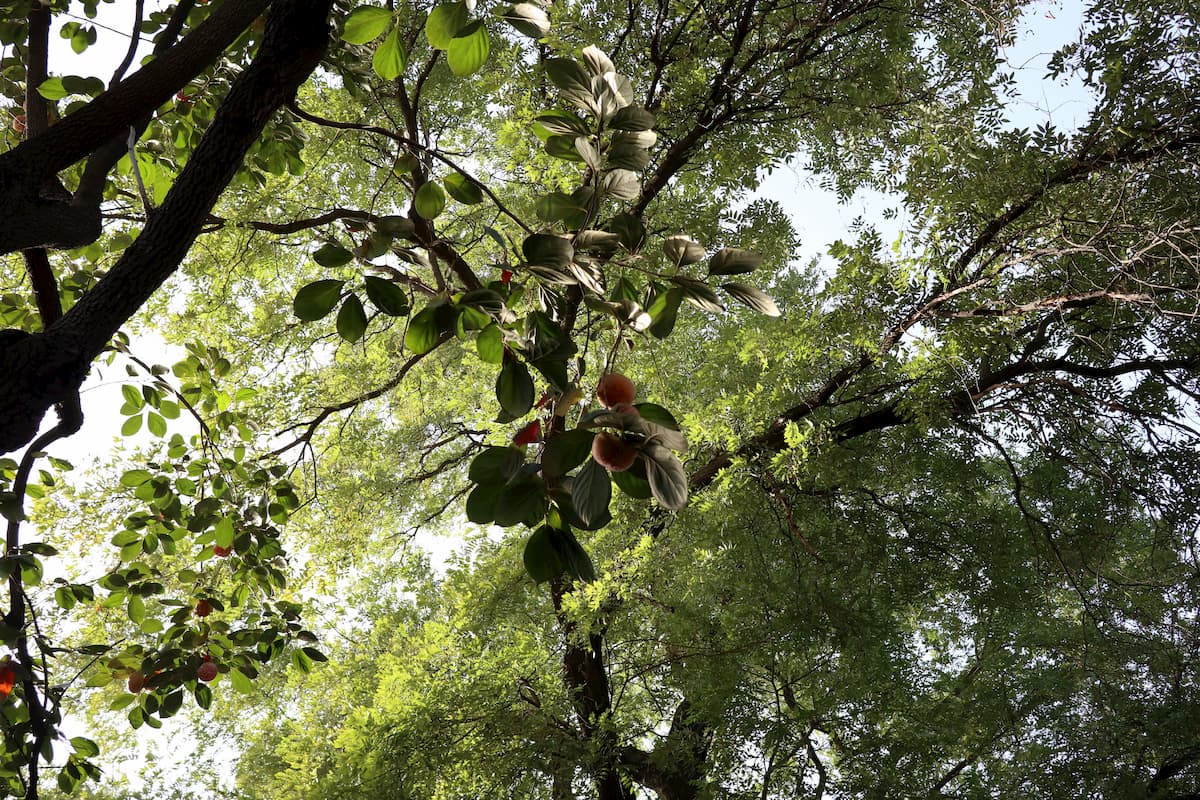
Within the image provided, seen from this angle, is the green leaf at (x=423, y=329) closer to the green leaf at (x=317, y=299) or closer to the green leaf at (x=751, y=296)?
the green leaf at (x=317, y=299)

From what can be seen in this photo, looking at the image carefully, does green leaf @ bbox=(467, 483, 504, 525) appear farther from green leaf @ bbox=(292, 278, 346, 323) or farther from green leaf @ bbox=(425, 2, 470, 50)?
green leaf @ bbox=(425, 2, 470, 50)

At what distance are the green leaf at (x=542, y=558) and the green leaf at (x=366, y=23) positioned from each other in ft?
2.15

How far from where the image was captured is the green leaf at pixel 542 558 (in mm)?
883

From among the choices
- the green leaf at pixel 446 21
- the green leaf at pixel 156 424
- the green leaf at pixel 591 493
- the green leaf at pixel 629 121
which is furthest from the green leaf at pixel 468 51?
the green leaf at pixel 156 424

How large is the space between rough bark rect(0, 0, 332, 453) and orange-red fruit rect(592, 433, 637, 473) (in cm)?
76

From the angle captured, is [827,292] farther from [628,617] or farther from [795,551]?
[628,617]

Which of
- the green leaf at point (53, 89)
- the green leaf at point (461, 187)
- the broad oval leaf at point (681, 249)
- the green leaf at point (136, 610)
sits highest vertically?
the green leaf at point (53, 89)

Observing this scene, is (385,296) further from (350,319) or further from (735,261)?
(735,261)

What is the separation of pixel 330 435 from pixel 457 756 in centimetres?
239

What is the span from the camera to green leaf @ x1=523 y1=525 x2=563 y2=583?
883 millimetres

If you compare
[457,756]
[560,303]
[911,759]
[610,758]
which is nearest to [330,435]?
[457,756]

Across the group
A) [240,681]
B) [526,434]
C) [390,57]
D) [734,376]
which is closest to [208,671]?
[240,681]

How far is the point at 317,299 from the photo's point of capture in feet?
3.24

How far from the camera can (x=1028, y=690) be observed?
555cm
